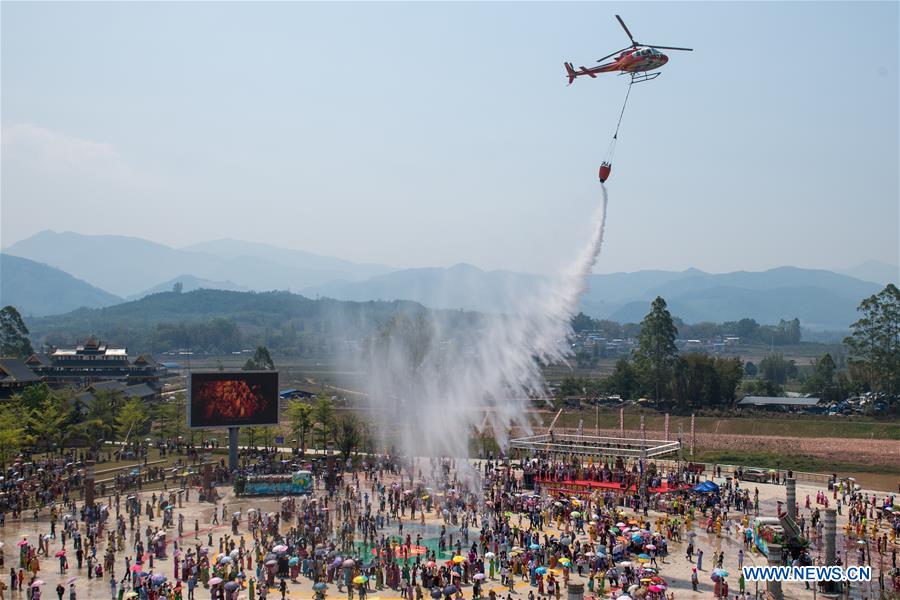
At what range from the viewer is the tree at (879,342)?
9506 centimetres

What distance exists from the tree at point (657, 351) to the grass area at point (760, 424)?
5005 millimetres

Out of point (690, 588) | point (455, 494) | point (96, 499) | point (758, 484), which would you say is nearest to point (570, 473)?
point (455, 494)

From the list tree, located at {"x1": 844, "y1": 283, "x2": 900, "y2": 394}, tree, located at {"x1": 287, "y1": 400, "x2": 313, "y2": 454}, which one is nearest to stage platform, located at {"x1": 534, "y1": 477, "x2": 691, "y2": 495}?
tree, located at {"x1": 287, "y1": 400, "x2": 313, "y2": 454}

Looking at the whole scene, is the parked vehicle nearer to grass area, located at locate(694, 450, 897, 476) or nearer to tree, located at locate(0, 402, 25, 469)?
grass area, located at locate(694, 450, 897, 476)

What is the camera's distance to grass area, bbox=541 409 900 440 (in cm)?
8606

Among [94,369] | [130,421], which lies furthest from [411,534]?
[94,369]

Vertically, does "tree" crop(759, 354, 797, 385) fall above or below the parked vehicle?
above

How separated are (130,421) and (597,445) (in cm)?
4528

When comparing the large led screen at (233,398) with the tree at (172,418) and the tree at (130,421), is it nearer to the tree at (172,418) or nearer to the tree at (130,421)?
the tree at (172,418)

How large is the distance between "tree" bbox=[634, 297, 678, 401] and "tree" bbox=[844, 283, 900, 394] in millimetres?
21294

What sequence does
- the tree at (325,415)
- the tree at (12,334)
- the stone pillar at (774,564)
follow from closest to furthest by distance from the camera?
the stone pillar at (774,564) < the tree at (325,415) < the tree at (12,334)

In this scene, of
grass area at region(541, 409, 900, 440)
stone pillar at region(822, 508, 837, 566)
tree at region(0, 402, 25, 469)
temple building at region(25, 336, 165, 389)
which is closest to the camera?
stone pillar at region(822, 508, 837, 566)

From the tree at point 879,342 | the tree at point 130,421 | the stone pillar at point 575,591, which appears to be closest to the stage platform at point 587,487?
the stone pillar at point 575,591

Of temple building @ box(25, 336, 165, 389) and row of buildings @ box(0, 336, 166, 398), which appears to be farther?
temple building @ box(25, 336, 165, 389)
